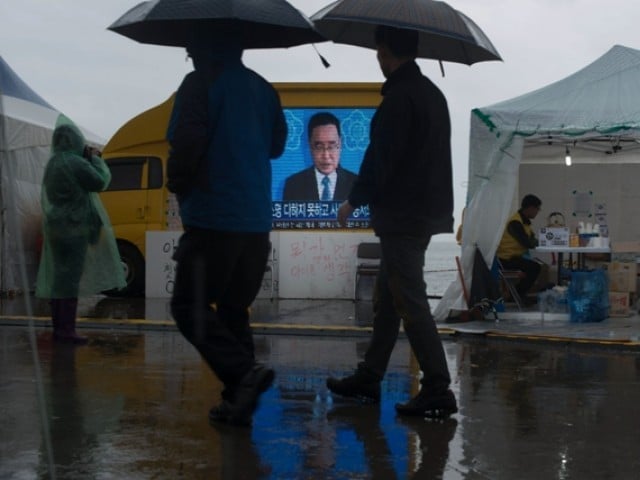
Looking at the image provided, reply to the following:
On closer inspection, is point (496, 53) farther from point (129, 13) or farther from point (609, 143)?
point (609, 143)

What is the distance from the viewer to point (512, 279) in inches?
513

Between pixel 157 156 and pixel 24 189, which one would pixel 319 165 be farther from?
pixel 24 189

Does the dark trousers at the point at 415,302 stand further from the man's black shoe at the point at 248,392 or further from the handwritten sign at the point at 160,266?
the handwritten sign at the point at 160,266

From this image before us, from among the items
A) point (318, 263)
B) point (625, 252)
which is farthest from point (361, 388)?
point (318, 263)

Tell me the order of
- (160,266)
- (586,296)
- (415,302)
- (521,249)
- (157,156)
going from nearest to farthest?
1. (415,302)
2. (586,296)
3. (521,249)
4. (160,266)
5. (157,156)

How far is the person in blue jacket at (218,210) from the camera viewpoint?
16.2 ft

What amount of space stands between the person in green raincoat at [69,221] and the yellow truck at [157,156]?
20.3ft

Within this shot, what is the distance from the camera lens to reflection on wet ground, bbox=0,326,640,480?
171 inches

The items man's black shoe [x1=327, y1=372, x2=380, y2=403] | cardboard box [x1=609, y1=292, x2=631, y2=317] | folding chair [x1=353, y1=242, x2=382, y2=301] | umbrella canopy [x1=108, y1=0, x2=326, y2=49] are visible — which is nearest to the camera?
umbrella canopy [x1=108, y1=0, x2=326, y2=49]

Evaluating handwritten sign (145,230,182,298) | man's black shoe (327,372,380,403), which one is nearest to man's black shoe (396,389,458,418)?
man's black shoe (327,372,380,403)

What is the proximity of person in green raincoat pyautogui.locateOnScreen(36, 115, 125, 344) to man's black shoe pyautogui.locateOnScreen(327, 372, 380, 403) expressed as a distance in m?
3.40

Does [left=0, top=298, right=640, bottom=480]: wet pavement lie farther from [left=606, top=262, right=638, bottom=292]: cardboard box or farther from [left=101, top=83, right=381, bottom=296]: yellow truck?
[left=101, top=83, right=381, bottom=296]: yellow truck

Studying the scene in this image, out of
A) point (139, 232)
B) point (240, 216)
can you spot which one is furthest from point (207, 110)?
point (139, 232)

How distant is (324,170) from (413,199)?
9621 millimetres
